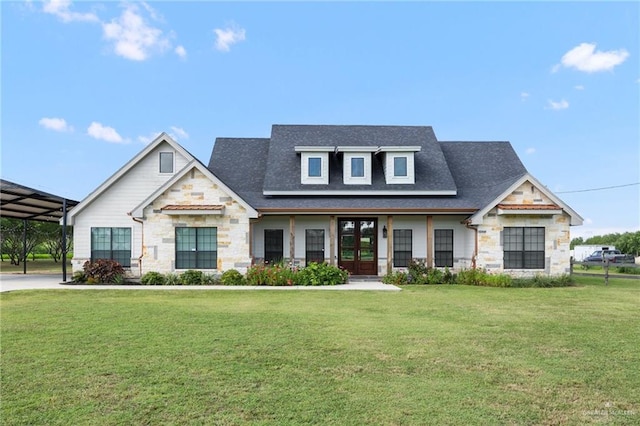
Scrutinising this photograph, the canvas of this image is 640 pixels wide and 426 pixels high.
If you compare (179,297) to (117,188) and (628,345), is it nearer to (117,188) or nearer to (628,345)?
(117,188)

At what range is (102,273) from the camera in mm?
17438

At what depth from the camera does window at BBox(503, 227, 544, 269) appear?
1819 centimetres

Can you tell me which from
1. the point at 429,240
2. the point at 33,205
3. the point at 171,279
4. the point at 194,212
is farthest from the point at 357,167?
the point at 33,205

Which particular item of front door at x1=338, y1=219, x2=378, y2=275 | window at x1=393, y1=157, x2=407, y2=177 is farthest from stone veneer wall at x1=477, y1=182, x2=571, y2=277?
front door at x1=338, y1=219, x2=378, y2=275

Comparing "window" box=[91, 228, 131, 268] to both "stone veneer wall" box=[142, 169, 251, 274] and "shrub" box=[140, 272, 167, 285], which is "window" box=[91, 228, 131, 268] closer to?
"stone veneer wall" box=[142, 169, 251, 274]

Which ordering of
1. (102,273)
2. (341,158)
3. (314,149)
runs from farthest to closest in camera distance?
(341,158), (314,149), (102,273)

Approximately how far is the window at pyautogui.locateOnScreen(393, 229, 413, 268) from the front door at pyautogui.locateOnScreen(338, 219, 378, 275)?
84 cm

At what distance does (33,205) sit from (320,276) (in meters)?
15.1

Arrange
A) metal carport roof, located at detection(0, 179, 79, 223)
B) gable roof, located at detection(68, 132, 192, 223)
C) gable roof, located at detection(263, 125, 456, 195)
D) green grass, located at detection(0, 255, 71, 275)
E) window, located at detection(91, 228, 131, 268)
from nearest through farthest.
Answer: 1. metal carport roof, located at detection(0, 179, 79, 223)
2. gable roof, located at detection(68, 132, 192, 223)
3. window, located at detection(91, 228, 131, 268)
4. gable roof, located at detection(263, 125, 456, 195)
5. green grass, located at detection(0, 255, 71, 275)

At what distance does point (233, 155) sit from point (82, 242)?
8.24 meters

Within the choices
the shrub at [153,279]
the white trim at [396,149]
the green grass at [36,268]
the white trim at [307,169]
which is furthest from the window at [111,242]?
the white trim at [396,149]

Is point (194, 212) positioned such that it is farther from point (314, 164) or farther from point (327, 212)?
point (314, 164)

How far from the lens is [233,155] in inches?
906

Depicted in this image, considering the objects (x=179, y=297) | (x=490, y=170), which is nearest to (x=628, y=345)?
(x=179, y=297)
